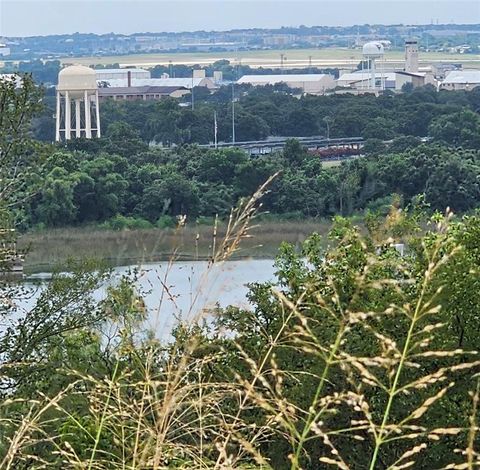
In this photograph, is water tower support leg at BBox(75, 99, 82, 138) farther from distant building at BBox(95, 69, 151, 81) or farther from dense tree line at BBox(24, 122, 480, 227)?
distant building at BBox(95, 69, 151, 81)

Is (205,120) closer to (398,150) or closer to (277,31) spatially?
(398,150)

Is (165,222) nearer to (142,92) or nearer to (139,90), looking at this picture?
(142,92)

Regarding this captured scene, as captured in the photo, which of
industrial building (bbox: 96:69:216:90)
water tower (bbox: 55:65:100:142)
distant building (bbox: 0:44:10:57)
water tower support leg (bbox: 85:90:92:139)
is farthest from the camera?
distant building (bbox: 0:44:10:57)

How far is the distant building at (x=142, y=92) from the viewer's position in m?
48.4

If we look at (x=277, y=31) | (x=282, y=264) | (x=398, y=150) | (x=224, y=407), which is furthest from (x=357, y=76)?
(x=277, y=31)

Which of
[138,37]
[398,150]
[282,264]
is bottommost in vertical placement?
[138,37]

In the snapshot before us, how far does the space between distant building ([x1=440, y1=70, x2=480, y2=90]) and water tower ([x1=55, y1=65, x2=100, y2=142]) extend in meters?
20.5

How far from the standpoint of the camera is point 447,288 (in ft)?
18.8

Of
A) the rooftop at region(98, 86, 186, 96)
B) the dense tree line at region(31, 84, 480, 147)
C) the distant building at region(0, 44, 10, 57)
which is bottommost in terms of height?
the distant building at region(0, 44, 10, 57)

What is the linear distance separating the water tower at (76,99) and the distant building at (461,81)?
20.5m

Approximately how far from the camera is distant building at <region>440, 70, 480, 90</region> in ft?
173

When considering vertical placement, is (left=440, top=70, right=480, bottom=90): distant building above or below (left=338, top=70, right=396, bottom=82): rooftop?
above

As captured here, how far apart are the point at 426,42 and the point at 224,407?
104 m

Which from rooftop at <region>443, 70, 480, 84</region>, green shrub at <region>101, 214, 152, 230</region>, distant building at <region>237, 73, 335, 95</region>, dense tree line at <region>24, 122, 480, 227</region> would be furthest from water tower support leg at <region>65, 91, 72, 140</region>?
rooftop at <region>443, 70, 480, 84</region>
